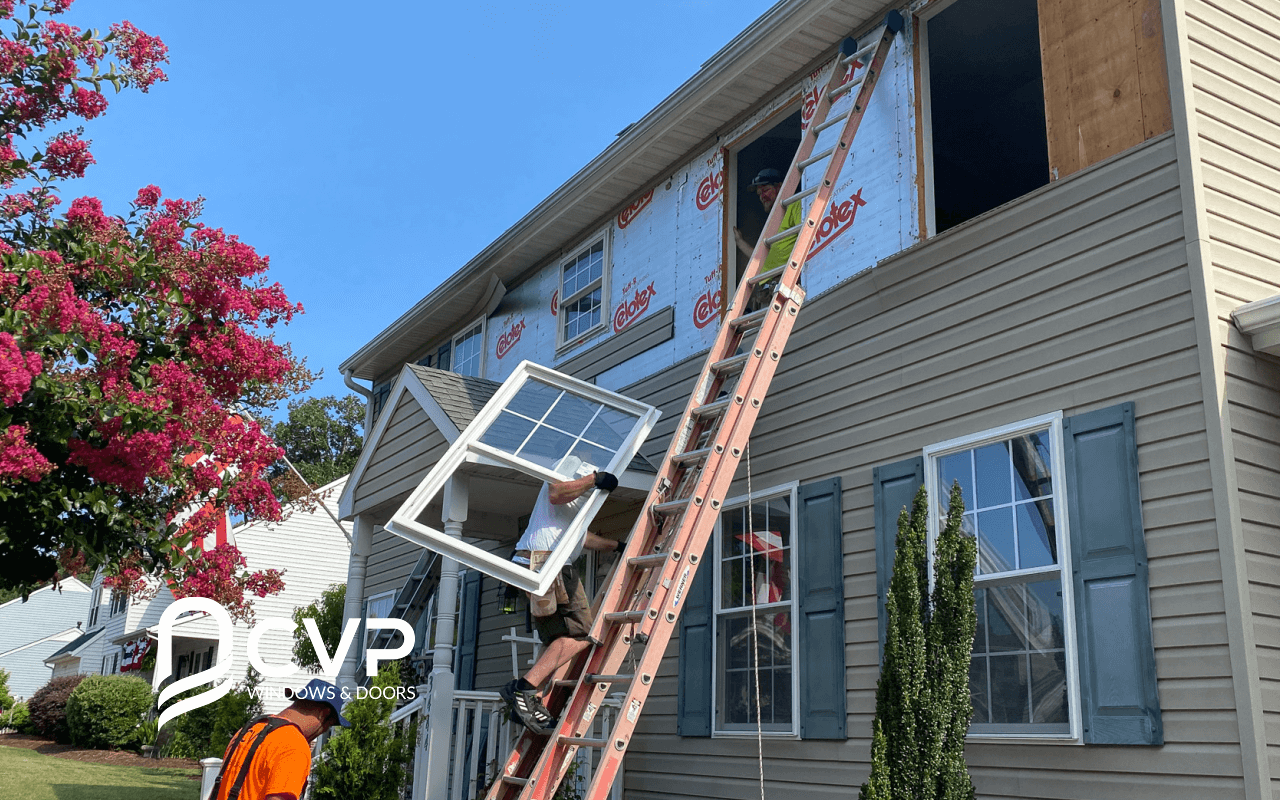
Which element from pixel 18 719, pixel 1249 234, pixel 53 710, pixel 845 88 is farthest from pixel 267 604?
pixel 1249 234

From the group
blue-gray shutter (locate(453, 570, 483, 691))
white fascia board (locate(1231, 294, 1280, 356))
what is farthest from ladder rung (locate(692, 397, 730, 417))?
blue-gray shutter (locate(453, 570, 483, 691))

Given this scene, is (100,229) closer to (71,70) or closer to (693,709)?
(71,70)

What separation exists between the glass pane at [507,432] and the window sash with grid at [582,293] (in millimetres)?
3285

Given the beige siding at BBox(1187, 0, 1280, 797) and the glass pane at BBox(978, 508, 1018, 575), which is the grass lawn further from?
the beige siding at BBox(1187, 0, 1280, 797)

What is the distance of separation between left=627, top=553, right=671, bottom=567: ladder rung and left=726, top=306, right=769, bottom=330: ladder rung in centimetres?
182

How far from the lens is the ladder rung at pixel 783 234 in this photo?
7063 millimetres

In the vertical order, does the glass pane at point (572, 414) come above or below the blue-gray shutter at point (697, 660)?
above

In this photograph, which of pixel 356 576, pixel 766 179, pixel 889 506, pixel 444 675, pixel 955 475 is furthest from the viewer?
pixel 356 576

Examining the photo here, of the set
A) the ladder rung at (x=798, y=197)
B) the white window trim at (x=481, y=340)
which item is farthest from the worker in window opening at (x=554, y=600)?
the white window trim at (x=481, y=340)

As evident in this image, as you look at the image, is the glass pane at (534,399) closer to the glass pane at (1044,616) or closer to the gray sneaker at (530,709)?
the gray sneaker at (530,709)

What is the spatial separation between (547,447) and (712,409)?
1.70 metres

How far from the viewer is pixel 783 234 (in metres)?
7.18

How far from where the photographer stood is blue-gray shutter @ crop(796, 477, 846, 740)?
22.2 feet

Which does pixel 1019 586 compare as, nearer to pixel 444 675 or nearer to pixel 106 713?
pixel 444 675
